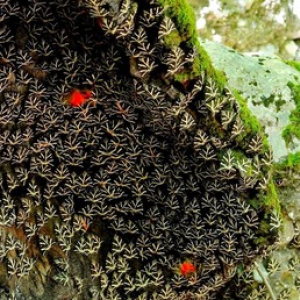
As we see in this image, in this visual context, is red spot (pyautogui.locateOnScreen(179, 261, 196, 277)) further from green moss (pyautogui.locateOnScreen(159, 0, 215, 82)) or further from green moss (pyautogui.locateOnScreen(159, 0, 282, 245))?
green moss (pyautogui.locateOnScreen(159, 0, 215, 82))

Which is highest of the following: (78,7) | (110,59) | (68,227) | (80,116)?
(78,7)

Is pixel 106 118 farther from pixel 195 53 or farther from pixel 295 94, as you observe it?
pixel 295 94

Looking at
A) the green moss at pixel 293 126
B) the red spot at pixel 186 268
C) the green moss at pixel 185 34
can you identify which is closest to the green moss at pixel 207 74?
the green moss at pixel 185 34

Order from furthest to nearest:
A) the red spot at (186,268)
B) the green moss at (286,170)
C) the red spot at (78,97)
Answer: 1. the green moss at (286,170)
2. the red spot at (186,268)
3. the red spot at (78,97)

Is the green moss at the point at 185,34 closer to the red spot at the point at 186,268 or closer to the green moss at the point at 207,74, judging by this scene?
the green moss at the point at 207,74

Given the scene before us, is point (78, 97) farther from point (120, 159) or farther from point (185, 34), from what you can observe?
point (185, 34)

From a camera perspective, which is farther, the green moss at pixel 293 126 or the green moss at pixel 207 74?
the green moss at pixel 293 126

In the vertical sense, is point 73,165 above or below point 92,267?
above

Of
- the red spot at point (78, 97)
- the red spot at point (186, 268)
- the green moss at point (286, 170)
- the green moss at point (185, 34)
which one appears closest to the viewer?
the green moss at point (185, 34)

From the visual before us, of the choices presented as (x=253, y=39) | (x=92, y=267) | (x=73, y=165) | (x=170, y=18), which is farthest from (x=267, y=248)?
(x=253, y=39)
